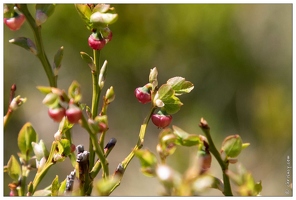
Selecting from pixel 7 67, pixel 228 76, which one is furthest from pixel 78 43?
pixel 228 76

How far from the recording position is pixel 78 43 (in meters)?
2.53

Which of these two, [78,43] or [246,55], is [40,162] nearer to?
[78,43]

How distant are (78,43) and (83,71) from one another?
0.16m

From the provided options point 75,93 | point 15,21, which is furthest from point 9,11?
point 75,93

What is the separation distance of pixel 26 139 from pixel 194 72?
2374mm

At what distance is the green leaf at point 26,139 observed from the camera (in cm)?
42

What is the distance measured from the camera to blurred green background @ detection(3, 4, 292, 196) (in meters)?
2.57

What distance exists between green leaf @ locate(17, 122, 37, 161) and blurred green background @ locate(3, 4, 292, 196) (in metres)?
2.07

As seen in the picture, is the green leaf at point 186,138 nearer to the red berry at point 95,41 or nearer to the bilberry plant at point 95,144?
the bilberry plant at point 95,144

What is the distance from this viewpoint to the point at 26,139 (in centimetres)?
42

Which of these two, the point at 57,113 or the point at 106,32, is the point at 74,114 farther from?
the point at 106,32

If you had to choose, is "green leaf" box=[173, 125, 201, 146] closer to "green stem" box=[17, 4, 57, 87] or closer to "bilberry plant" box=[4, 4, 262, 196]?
"bilberry plant" box=[4, 4, 262, 196]

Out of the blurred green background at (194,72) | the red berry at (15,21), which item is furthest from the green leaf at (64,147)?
the blurred green background at (194,72)

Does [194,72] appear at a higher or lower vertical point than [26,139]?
lower
